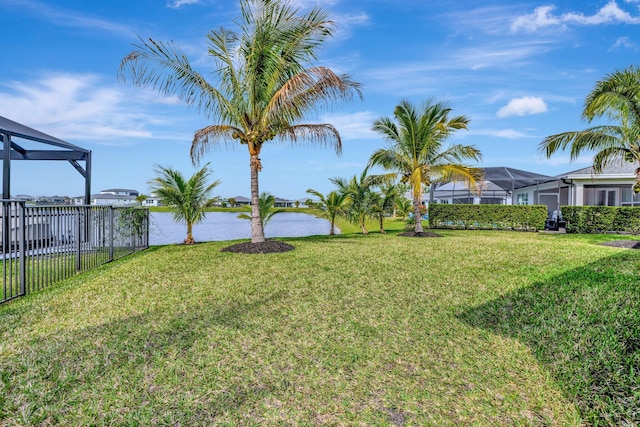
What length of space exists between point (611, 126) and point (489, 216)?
741 cm

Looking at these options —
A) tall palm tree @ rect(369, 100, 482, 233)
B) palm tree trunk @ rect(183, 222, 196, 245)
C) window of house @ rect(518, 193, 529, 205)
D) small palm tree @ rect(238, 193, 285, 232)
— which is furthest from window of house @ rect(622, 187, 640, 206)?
palm tree trunk @ rect(183, 222, 196, 245)

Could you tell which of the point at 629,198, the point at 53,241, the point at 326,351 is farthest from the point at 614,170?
the point at 53,241

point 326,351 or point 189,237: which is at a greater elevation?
point 189,237

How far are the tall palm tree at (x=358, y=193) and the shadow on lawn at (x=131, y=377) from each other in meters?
12.0

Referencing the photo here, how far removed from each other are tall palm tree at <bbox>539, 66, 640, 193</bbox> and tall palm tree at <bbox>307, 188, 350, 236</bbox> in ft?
25.2

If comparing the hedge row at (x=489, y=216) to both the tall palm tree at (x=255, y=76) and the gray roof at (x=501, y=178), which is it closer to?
the gray roof at (x=501, y=178)

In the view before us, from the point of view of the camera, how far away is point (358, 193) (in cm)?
1592

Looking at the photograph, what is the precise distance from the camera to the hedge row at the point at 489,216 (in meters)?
17.5

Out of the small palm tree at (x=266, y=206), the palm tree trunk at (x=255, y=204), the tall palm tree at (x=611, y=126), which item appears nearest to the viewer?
the palm tree trunk at (x=255, y=204)

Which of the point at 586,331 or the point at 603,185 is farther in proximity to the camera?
the point at 603,185

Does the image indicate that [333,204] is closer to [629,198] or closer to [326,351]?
[326,351]

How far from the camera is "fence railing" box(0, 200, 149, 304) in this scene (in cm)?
546

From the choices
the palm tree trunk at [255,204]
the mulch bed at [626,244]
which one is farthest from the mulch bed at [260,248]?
the mulch bed at [626,244]

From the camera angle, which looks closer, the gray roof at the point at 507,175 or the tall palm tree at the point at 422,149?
the tall palm tree at the point at 422,149
